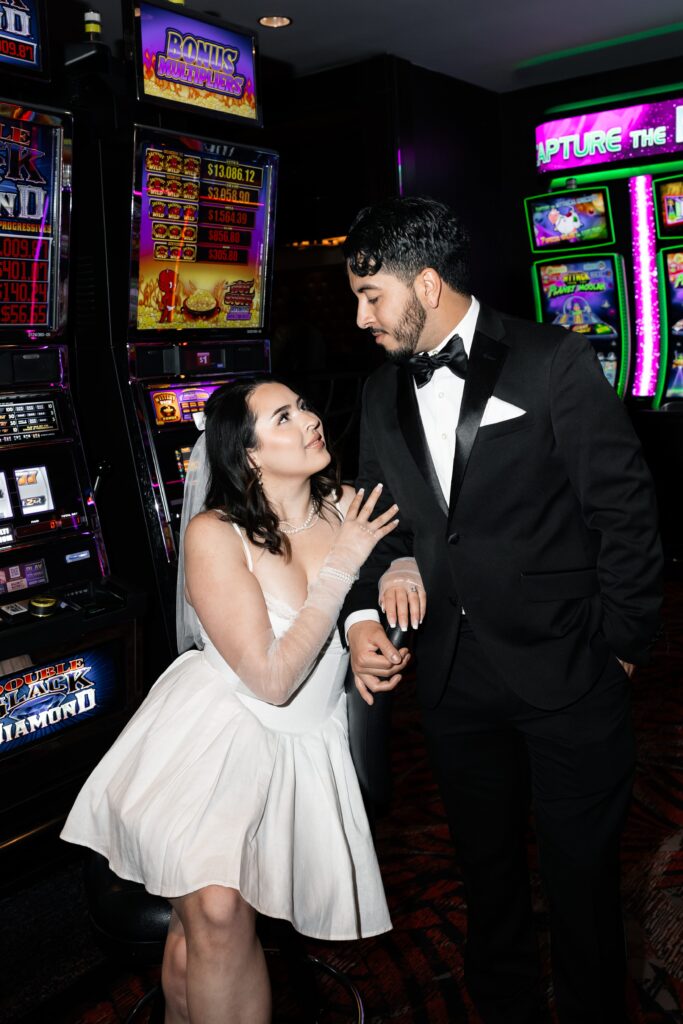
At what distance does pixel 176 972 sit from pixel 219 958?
0.15 metres

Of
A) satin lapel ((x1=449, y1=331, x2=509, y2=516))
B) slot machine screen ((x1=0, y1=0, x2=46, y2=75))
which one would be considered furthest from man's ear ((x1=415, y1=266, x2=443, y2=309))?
A: slot machine screen ((x1=0, y1=0, x2=46, y2=75))

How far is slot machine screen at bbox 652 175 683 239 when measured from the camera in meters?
5.54

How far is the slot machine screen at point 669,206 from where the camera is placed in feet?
18.2

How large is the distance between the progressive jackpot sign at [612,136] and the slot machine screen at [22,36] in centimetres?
413

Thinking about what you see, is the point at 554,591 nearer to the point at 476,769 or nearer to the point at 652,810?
the point at 476,769

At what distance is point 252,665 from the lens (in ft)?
5.64

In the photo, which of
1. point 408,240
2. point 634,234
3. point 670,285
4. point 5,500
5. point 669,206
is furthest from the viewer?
point 634,234

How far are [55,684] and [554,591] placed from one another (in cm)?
142

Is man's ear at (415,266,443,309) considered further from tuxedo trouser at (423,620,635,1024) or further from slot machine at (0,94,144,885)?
slot machine at (0,94,144,885)

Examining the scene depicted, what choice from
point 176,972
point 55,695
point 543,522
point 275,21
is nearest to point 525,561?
point 543,522

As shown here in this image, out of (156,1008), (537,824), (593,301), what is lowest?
(156,1008)

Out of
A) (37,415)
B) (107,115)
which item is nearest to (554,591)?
(37,415)

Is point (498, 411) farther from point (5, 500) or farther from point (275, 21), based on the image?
point (275, 21)

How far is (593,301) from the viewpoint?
19.7ft
